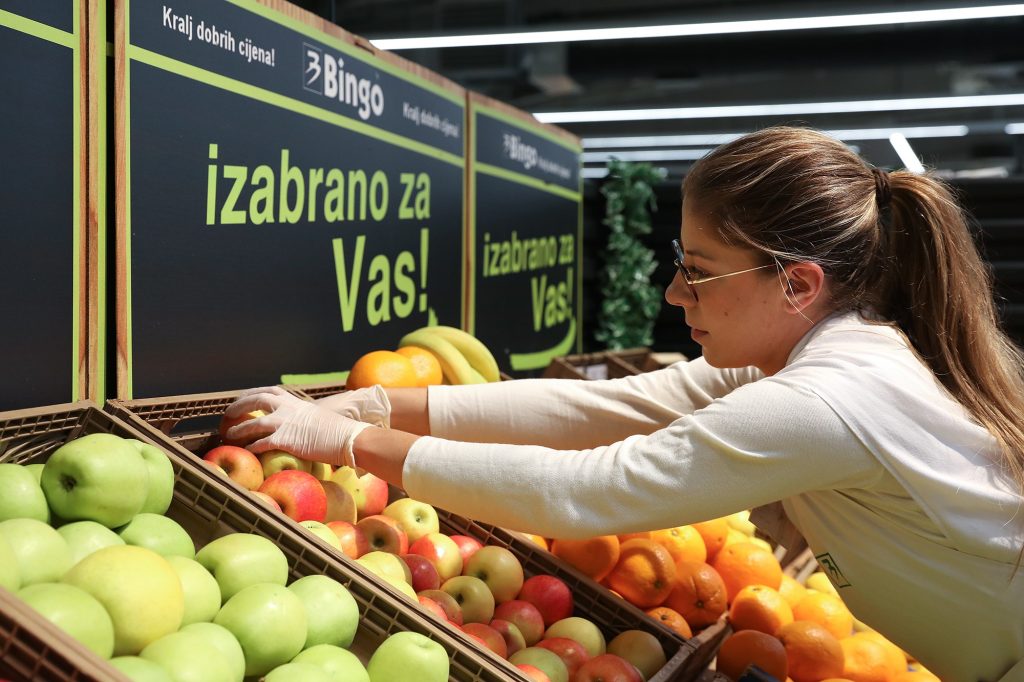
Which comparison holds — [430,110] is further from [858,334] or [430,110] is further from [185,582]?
[185,582]

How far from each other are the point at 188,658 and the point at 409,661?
1.09 ft

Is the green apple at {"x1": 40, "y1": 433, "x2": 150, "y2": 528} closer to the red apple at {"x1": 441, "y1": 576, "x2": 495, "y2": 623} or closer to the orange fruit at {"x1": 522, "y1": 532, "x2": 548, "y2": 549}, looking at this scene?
the red apple at {"x1": 441, "y1": 576, "x2": 495, "y2": 623}

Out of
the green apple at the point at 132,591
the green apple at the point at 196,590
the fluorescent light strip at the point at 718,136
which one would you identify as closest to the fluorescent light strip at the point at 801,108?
the fluorescent light strip at the point at 718,136

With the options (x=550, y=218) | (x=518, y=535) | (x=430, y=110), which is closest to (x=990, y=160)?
(x=550, y=218)

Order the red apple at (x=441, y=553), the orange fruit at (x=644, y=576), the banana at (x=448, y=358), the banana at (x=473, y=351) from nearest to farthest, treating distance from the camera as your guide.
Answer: the red apple at (x=441, y=553), the orange fruit at (x=644, y=576), the banana at (x=448, y=358), the banana at (x=473, y=351)

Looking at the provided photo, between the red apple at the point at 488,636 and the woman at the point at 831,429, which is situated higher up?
the woman at the point at 831,429

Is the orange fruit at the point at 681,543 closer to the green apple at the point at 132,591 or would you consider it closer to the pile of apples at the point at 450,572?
the pile of apples at the point at 450,572

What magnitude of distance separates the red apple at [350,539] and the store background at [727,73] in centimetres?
109

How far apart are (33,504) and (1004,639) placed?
60.3 inches

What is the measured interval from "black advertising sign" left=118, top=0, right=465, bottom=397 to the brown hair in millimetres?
1151

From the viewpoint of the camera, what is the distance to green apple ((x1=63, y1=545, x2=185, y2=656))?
1.08 m

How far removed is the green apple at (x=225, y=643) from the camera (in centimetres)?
116

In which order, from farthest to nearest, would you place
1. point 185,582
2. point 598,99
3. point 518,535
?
point 598,99
point 518,535
point 185,582

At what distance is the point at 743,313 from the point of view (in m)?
1.74
